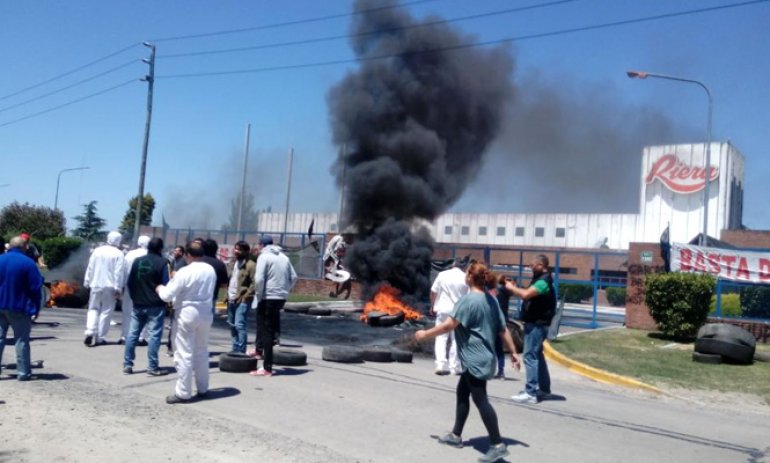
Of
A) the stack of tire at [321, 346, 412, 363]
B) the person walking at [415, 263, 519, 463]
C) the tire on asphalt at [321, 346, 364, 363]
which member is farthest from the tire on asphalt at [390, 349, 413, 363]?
the person walking at [415, 263, 519, 463]

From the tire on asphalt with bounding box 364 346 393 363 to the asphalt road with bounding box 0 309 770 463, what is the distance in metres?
0.65

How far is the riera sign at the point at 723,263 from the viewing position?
15633 mm

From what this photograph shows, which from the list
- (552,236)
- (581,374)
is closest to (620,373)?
(581,374)

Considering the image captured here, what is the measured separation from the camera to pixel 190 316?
268 inches

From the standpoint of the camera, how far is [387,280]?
2358cm

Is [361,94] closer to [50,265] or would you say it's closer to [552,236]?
[50,265]

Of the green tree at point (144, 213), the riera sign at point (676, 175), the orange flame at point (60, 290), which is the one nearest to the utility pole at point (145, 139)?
the orange flame at point (60, 290)

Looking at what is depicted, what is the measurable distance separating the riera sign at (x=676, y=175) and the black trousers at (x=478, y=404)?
4629cm

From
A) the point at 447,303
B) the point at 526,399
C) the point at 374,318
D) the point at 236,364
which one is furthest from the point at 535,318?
the point at 374,318

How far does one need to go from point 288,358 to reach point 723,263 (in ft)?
38.6

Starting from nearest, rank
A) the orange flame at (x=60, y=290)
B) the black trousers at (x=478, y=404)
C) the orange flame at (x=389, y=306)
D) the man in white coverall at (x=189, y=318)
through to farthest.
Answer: the black trousers at (x=478, y=404)
the man in white coverall at (x=189, y=318)
the orange flame at (x=60, y=290)
the orange flame at (x=389, y=306)

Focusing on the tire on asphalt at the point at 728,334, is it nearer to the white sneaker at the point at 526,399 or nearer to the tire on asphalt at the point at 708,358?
the tire on asphalt at the point at 708,358

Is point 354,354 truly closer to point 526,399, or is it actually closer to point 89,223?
point 526,399

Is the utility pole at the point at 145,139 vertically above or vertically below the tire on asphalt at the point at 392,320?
above
